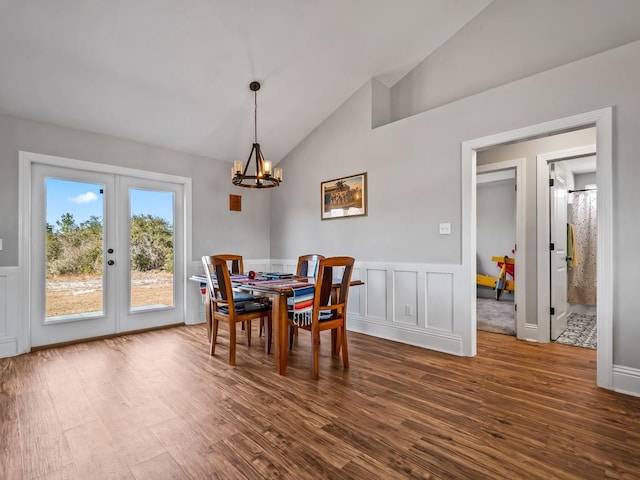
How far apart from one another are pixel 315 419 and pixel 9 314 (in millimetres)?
3343

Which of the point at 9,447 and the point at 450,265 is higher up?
the point at 450,265

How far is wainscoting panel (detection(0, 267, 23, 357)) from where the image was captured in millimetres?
3152

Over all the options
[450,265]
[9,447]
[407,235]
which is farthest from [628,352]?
[9,447]

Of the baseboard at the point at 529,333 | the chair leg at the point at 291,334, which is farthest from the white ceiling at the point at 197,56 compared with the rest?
the baseboard at the point at 529,333

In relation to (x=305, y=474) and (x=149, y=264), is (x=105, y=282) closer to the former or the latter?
(x=149, y=264)

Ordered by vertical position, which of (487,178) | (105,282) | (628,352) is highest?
(487,178)

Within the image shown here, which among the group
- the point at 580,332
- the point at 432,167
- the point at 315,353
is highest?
the point at 432,167

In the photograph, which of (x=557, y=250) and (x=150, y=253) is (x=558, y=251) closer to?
(x=557, y=250)

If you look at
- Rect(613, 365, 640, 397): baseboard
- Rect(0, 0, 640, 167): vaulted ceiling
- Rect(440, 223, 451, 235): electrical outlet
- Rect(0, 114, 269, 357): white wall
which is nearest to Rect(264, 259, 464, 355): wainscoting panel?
Rect(440, 223, 451, 235): electrical outlet

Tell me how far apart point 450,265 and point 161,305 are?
3.66m

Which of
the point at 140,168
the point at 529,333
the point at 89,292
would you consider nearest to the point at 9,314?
the point at 89,292

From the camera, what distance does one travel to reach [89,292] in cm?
373

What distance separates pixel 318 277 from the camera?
8.33 ft

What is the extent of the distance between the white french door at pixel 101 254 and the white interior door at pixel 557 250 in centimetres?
459
